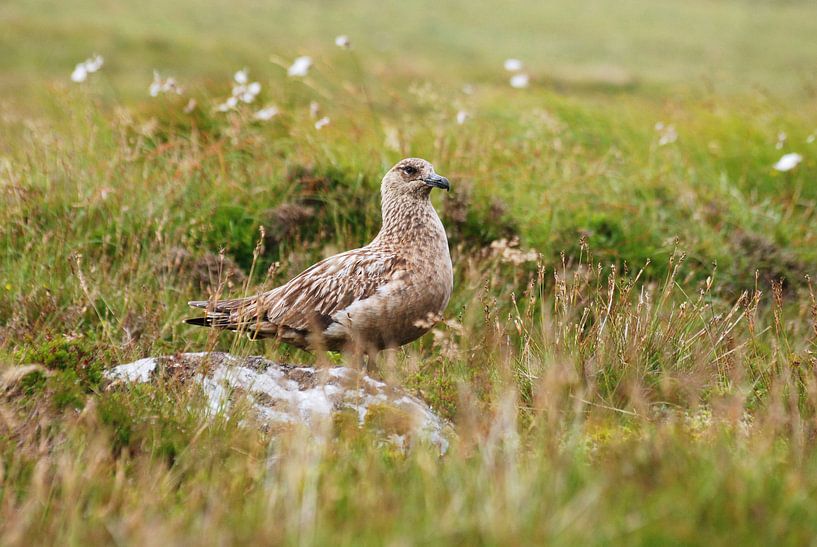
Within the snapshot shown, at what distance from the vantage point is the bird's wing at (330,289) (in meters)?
4.84

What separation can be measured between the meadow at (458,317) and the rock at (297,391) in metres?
0.11

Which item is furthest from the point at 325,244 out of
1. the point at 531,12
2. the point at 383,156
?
the point at 531,12

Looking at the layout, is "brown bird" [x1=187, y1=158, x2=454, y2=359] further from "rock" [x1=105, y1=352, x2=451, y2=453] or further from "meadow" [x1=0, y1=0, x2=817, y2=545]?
"rock" [x1=105, y1=352, x2=451, y2=453]

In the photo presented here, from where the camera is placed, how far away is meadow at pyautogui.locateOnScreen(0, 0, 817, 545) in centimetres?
284

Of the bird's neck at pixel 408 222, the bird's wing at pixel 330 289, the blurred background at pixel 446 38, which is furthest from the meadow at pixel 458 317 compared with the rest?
the blurred background at pixel 446 38

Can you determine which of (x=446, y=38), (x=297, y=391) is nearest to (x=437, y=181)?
(x=297, y=391)

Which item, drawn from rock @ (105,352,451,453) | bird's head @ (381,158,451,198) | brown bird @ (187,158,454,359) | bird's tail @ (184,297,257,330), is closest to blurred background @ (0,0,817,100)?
bird's head @ (381,158,451,198)

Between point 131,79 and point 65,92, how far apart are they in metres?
13.5

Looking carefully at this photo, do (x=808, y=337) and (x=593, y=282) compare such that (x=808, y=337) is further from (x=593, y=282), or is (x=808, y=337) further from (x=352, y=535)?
(x=352, y=535)

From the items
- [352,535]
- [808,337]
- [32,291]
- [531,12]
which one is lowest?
[531,12]

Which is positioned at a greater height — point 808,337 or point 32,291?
point 32,291

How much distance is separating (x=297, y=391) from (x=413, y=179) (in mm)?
1614

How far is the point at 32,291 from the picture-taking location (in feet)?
17.7

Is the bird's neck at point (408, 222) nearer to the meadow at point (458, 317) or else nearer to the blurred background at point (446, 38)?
the meadow at point (458, 317)
